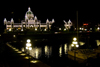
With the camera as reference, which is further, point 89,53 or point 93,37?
point 93,37

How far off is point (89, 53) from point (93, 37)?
41.7 m

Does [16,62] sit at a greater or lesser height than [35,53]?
greater

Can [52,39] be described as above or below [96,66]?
above

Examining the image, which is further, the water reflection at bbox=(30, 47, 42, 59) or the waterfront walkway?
the water reflection at bbox=(30, 47, 42, 59)

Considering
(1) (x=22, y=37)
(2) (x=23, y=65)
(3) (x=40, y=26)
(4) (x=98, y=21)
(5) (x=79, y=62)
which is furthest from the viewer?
(3) (x=40, y=26)

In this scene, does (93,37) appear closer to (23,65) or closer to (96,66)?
(96,66)

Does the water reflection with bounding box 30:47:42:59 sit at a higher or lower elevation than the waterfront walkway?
lower

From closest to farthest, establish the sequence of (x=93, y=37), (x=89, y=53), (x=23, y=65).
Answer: (x=23, y=65) < (x=89, y=53) < (x=93, y=37)

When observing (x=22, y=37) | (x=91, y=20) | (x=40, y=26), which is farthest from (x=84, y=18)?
(x=22, y=37)

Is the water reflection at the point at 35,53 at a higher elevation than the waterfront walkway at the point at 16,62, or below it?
below

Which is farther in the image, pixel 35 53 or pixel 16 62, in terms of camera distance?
pixel 35 53

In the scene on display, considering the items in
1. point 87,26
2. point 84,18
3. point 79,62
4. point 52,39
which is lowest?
point 79,62

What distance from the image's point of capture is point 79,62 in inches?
859

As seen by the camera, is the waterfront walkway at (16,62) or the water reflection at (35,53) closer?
the waterfront walkway at (16,62)
